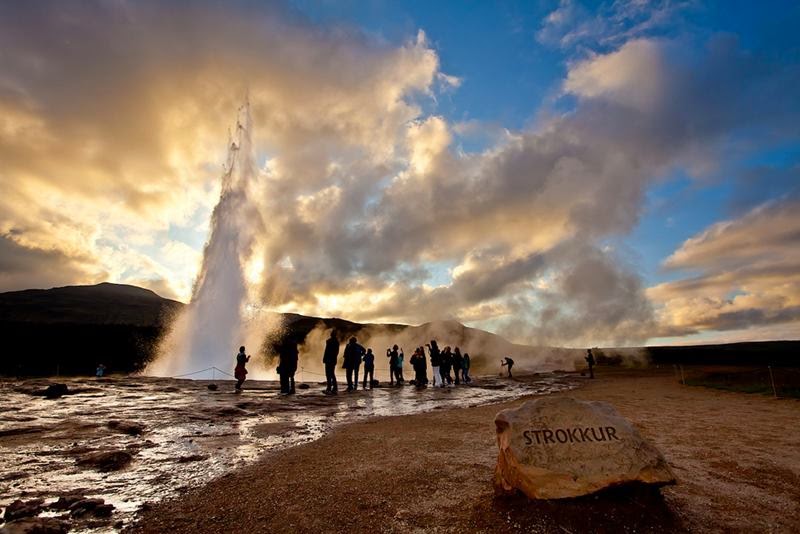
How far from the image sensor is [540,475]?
3.92m

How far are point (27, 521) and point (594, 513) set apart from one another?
15.8 feet

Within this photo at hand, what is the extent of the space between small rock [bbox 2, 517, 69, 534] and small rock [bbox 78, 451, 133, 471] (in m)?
2.17

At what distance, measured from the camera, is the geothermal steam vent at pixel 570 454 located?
3877 millimetres

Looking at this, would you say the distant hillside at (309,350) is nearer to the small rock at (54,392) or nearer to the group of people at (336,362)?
the group of people at (336,362)

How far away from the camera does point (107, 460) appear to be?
5.93m

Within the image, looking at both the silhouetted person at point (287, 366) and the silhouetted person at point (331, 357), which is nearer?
the silhouetted person at point (331, 357)

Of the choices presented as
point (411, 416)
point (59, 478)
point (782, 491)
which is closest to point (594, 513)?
point (782, 491)

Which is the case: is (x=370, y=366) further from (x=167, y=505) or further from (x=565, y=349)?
(x=565, y=349)

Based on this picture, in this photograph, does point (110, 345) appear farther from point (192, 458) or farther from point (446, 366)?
point (192, 458)

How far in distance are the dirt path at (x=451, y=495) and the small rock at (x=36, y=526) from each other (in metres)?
0.59

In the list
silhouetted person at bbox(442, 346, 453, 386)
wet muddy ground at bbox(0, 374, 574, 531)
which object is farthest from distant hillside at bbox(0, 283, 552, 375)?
wet muddy ground at bbox(0, 374, 574, 531)

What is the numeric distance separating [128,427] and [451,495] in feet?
23.5

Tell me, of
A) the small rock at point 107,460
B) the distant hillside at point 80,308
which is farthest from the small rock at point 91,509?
the distant hillside at point 80,308

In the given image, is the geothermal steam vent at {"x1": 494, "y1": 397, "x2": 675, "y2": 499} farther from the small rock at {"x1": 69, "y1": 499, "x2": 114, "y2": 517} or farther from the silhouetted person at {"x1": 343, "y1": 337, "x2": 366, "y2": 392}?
the silhouetted person at {"x1": 343, "y1": 337, "x2": 366, "y2": 392}
